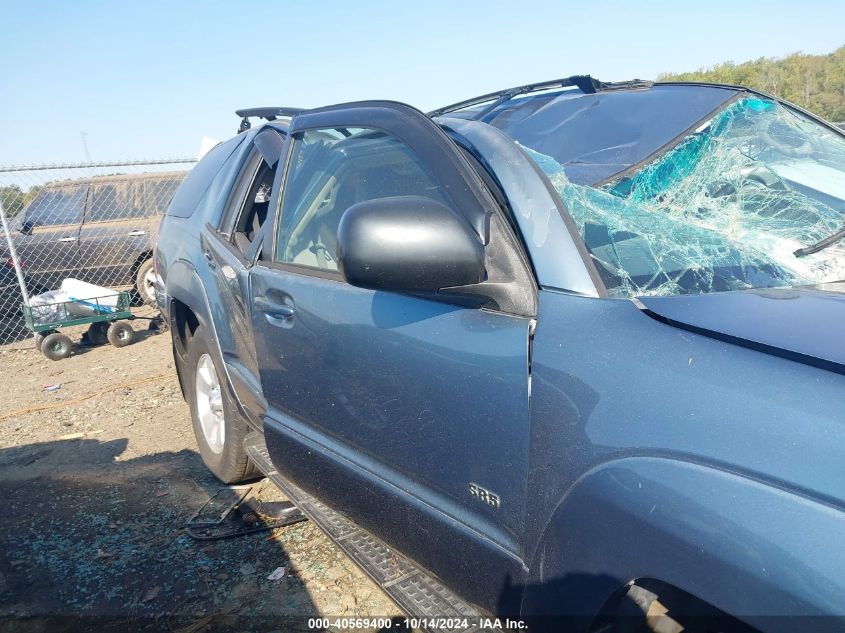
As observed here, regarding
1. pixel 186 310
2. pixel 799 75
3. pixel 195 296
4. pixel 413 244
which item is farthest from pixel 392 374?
pixel 799 75

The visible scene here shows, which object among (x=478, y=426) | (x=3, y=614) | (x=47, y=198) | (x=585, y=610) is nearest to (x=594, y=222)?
(x=478, y=426)

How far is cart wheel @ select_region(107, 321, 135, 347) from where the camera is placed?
7.47 metres

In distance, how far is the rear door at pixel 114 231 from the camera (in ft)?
29.3

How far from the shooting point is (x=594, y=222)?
6.11 feet

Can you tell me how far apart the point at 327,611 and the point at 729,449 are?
6.20 feet

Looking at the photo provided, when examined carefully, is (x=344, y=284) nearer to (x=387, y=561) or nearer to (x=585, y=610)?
(x=387, y=561)

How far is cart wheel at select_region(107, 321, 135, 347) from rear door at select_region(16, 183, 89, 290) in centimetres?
199

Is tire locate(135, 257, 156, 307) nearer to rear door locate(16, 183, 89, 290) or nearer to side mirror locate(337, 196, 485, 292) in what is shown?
rear door locate(16, 183, 89, 290)

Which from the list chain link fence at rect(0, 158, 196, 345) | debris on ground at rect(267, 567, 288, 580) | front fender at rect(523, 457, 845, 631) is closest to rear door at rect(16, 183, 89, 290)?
chain link fence at rect(0, 158, 196, 345)

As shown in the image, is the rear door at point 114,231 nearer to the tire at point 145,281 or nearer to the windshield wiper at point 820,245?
the tire at point 145,281

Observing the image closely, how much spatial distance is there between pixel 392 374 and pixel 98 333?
691cm

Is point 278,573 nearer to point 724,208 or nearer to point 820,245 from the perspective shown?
point 724,208

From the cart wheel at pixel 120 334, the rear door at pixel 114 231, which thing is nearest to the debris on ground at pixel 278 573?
the cart wheel at pixel 120 334

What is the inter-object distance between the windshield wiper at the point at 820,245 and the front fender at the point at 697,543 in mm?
996
